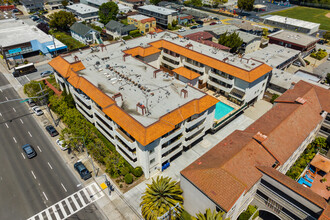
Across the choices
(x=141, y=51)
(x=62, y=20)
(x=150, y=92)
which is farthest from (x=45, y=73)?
(x=150, y=92)

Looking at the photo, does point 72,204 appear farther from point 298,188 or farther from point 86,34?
point 86,34

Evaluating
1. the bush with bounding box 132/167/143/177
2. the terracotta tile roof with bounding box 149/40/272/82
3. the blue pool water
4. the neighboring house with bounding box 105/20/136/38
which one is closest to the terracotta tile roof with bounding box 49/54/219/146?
the bush with bounding box 132/167/143/177

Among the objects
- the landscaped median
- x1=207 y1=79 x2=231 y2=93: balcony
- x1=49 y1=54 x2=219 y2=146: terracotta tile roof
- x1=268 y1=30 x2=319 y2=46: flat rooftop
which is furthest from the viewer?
x1=268 y1=30 x2=319 y2=46: flat rooftop

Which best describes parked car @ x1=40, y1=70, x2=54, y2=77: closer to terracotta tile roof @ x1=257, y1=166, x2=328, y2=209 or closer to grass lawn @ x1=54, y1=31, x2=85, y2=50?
grass lawn @ x1=54, y1=31, x2=85, y2=50

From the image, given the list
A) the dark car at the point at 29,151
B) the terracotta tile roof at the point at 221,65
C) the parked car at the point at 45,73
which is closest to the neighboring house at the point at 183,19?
the terracotta tile roof at the point at 221,65

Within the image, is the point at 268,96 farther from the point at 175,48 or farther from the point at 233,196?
the point at 233,196

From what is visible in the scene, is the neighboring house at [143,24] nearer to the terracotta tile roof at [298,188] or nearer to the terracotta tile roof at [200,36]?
the terracotta tile roof at [200,36]

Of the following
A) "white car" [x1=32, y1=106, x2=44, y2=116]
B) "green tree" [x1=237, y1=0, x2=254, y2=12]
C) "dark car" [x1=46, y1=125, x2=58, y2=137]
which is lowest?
"dark car" [x1=46, y1=125, x2=58, y2=137]
